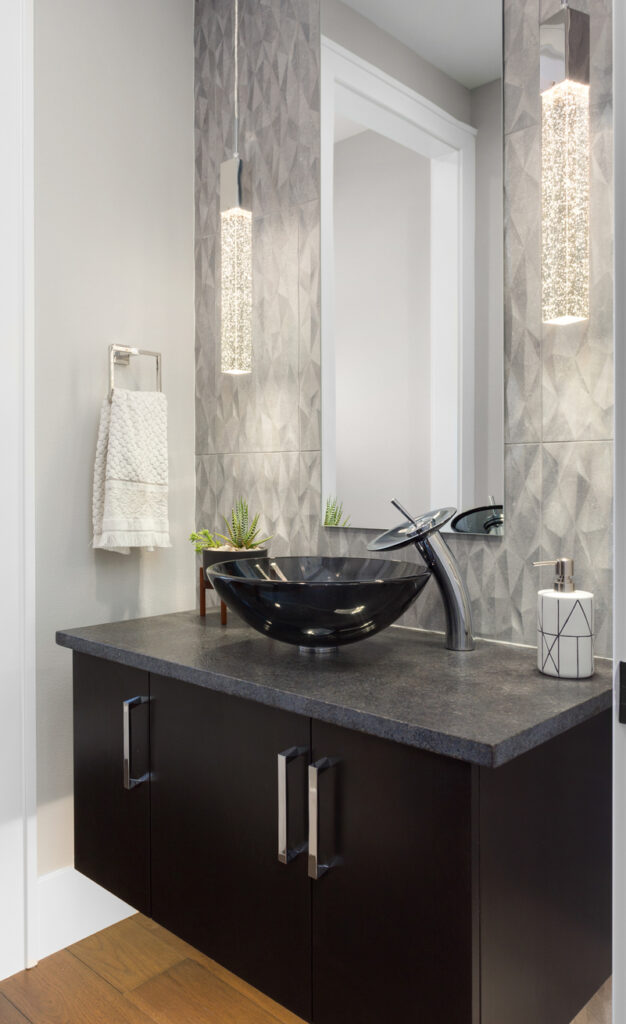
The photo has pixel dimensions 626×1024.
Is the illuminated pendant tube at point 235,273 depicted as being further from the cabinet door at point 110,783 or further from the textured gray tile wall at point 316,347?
the cabinet door at point 110,783

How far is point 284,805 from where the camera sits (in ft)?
3.97

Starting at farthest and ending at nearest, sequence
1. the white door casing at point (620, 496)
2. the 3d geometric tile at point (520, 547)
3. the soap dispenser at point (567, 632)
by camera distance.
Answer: the 3d geometric tile at point (520, 547) → the soap dispenser at point (567, 632) → the white door casing at point (620, 496)

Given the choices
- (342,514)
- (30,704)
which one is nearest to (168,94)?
(342,514)

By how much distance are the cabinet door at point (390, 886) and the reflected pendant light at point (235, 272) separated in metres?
1.11

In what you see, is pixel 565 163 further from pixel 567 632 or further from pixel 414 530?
pixel 567 632

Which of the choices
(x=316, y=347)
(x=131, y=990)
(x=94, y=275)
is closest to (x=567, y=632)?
(x=316, y=347)

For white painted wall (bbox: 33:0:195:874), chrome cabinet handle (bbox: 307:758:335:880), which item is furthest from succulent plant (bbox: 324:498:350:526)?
chrome cabinet handle (bbox: 307:758:335:880)

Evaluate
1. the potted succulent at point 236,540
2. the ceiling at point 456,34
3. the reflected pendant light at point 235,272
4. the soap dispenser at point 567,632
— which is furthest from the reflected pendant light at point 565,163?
the potted succulent at point 236,540

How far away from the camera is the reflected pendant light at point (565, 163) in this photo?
1.40m

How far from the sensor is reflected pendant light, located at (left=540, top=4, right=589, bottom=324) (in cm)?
140

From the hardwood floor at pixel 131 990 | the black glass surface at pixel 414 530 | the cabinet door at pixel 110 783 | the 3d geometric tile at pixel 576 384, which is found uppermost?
the 3d geometric tile at pixel 576 384

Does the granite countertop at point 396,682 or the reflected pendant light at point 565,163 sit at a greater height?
the reflected pendant light at point 565,163

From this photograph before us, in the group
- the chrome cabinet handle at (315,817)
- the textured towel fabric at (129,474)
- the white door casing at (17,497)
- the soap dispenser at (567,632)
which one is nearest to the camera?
the chrome cabinet handle at (315,817)

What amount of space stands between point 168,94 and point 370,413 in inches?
45.5
